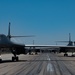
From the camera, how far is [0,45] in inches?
1449

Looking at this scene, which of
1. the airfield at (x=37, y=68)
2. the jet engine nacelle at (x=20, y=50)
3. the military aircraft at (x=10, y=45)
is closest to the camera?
the airfield at (x=37, y=68)

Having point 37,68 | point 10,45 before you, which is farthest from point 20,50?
point 37,68

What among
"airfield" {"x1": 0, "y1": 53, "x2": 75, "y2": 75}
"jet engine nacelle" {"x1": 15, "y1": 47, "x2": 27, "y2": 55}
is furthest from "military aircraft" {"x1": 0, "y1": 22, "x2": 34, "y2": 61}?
"airfield" {"x1": 0, "y1": 53, "x2": 75, "y2": 75}

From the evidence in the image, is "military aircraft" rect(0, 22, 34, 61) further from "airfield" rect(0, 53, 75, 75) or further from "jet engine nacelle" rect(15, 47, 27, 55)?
"airfield" rect(0, 53, 75, 75)

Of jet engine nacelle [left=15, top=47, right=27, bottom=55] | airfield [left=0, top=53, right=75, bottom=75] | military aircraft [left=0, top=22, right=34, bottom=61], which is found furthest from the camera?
jet engine nacelle [left=15, top=47, right=27, bottom=55]

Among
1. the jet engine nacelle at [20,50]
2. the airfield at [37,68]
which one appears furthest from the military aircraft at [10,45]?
the airfield at [37,68]

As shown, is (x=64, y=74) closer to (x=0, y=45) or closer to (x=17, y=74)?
(x=17, y=74)

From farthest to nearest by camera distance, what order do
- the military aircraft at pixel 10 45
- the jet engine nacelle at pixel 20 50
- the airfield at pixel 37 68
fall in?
1. the jet engine nacelle at pixel 20 50
2. the military aircraft at pixel 10 45
3. the airfield at pixel 37 68

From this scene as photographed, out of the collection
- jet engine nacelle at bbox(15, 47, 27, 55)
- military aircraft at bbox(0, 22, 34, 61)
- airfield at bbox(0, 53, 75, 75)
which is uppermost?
military aircraft at bbox(0, 22, 34, 61)

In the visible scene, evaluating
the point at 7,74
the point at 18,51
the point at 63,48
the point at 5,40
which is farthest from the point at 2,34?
the point at 63,48

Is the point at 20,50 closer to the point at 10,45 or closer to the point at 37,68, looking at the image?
the point at 10,45

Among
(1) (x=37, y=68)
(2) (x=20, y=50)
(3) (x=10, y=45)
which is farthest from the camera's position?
(2) (x=20, y=50)

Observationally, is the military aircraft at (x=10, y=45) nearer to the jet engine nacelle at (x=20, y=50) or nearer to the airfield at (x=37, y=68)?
the jet engine nacelle at (x=20, y=50)

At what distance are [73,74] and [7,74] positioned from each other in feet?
14.5
